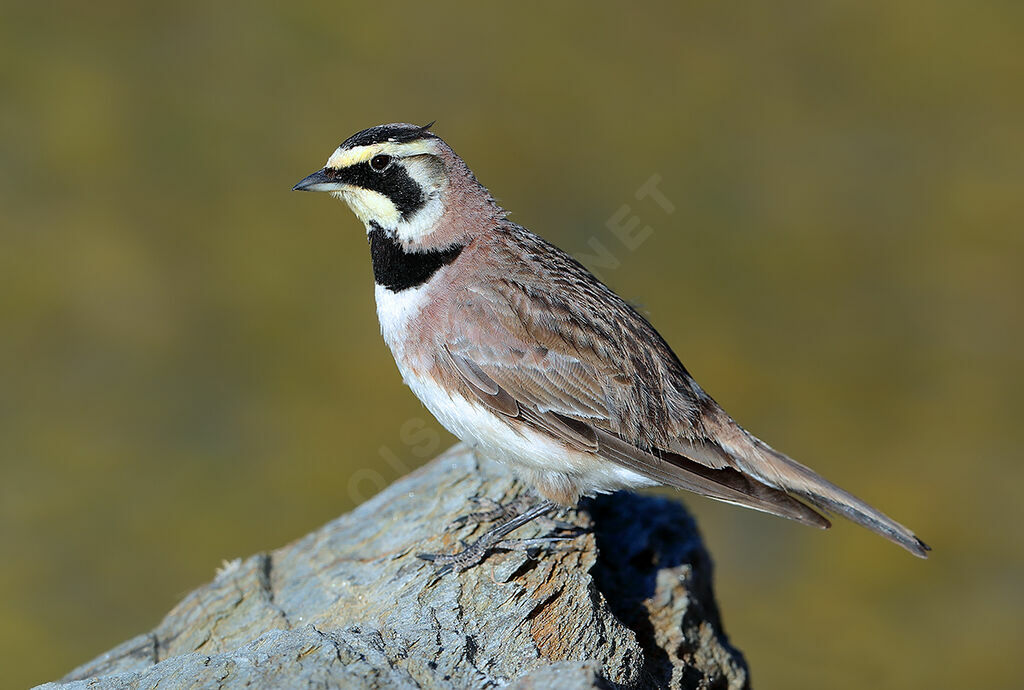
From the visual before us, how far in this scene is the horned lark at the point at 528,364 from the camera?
6.03m

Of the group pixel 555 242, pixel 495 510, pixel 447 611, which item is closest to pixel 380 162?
pixel 495 510

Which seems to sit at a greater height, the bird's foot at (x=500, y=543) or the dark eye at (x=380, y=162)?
the dark eye at (x=380, y=162)

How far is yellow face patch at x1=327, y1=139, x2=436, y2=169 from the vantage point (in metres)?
6.21

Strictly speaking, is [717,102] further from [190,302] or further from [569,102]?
[190,302]

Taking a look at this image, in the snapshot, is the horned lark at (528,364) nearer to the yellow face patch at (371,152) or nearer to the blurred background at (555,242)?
the yellow face patch at (371,152)

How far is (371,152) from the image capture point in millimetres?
6211

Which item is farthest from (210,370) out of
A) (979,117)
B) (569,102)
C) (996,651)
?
(979,117)

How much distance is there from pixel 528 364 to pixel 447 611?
1.57 meters

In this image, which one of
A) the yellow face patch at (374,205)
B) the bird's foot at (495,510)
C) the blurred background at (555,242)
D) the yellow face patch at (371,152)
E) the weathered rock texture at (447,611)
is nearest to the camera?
the weathered rock texture at (447,611)

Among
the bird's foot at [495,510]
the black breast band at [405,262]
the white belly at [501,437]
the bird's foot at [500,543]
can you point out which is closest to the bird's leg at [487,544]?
the bird's foot at [500,543]

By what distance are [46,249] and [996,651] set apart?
13163mm

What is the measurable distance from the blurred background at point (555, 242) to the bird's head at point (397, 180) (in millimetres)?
5769

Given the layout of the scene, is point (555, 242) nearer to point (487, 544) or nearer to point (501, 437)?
point (501, 437)

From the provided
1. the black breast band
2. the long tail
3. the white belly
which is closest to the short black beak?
the black breast band
